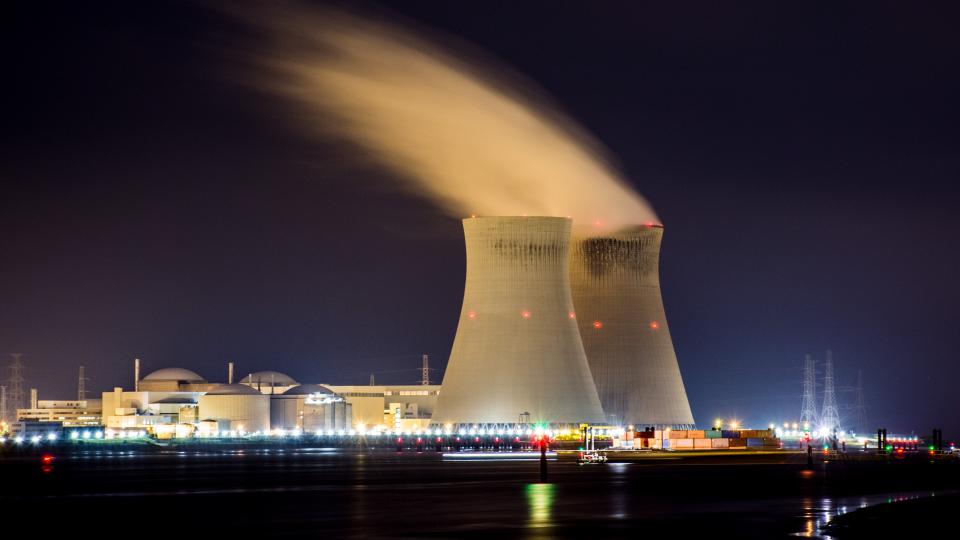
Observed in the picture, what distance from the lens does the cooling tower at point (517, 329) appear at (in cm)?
9825

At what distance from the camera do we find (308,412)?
14938cm

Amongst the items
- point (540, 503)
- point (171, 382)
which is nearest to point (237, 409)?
point (171, 382)

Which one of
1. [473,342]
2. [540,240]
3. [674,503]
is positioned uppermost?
[540,240]

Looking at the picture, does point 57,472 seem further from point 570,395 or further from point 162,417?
point 162,417

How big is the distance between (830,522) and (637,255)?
75448 millimetres

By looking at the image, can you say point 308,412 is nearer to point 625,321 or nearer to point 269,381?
point 269,381

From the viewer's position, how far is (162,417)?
15150 centimetres

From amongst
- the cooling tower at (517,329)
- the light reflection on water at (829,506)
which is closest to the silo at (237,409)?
the cooling tower at (517,329)

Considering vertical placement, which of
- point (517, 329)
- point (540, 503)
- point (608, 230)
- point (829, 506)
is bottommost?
point (829, 506)

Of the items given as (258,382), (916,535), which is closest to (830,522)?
(916,535)

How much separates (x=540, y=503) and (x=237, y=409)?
105735mm

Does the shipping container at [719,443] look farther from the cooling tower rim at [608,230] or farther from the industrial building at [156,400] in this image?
the industrial building at [156,400]

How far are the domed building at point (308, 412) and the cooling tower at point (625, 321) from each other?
1711 inches

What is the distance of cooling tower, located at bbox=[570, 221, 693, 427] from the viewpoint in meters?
110
